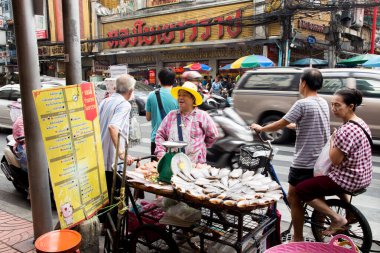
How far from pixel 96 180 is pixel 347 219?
2.27m

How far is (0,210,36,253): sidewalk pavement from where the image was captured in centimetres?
350

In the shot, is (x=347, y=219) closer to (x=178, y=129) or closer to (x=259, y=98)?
(x=178, y=129)

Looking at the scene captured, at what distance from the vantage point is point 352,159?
2.91 m

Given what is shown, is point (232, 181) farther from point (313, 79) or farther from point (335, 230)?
point (313, 79)

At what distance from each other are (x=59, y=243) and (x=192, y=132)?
5.34ft

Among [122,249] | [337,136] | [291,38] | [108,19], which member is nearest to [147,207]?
[122,249]

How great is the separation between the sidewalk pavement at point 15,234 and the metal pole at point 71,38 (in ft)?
5.68

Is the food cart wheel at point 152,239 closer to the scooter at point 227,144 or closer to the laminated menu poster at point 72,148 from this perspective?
the laminated menu poster at point 72,148

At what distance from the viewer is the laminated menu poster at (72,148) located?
254 cm

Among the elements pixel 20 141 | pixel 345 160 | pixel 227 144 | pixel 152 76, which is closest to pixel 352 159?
pixel 345 160

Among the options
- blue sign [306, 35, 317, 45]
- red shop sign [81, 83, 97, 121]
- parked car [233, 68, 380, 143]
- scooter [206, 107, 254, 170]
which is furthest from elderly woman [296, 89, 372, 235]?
blue sign [306, 35, 317, 45]

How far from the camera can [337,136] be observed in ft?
9.56

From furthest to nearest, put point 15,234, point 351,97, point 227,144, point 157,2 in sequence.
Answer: point 157,2
point 227,144
point 15,234
point 351,97

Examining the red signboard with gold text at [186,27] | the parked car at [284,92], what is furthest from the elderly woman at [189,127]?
the red signboard with gold text at [186,27]
